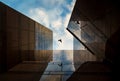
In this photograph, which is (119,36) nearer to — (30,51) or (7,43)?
(7,43)

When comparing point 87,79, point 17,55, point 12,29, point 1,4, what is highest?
point 1,4

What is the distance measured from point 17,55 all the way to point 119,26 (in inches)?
307

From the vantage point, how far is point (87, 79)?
797 cm

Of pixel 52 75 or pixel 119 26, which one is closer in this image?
pixel 119 26

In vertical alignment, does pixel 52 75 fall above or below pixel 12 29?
below

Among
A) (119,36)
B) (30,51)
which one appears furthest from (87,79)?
(30,51)

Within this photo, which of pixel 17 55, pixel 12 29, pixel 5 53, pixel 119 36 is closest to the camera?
pixel 119 36

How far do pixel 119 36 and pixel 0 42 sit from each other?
18.5 ft

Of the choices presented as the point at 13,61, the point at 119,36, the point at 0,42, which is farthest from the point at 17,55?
the point at 119,36

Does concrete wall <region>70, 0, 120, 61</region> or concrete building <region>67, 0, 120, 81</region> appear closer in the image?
concrete wall <region>70, 0, 120, 61</region>

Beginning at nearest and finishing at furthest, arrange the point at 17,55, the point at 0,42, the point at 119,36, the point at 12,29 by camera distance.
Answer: the point at 119,36 → the point at 0,42 → the point at 12,29 → the point at 17,55

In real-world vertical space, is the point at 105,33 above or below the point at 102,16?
below

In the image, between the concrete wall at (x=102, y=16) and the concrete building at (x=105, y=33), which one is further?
the concrete building at (x=105, y=33)

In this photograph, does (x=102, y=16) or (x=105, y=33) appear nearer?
(x=102, y=16)
